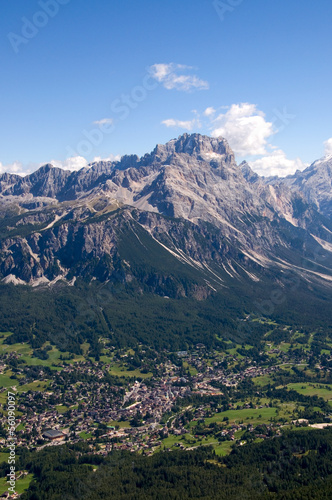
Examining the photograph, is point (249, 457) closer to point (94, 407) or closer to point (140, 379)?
point (94, 407)

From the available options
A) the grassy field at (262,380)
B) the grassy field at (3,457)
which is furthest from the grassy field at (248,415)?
the grassy field at (3,457)

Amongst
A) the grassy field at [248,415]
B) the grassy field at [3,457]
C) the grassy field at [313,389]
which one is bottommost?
the grassy field at [313,389]

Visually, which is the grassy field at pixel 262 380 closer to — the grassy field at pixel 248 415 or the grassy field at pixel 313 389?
the grassy field at pixel 313 389

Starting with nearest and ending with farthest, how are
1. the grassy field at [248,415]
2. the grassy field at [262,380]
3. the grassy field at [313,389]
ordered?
1. the grassy field at [248,415]
2. the grassy field at [313,389]
3. the grassy field at [262,380]

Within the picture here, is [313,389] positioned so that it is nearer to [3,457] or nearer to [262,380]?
[262,380]

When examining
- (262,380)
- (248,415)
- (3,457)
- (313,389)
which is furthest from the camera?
(262,380)

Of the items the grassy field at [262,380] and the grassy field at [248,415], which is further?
the grassy field at [262,380]

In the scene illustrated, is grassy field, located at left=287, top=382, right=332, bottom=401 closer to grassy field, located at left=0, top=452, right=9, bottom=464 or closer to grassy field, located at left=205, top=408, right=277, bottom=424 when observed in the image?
grassy field, located at left=205, top=408, right=277, bottom=424

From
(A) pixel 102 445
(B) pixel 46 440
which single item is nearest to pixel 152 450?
(A) pixel 102 445

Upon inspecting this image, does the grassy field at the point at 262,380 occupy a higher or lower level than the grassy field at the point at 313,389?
higher

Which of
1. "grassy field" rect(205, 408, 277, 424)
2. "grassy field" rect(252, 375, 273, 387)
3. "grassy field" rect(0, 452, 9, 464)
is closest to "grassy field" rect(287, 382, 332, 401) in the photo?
"grassy field" rect(252, 375, 273, 387)

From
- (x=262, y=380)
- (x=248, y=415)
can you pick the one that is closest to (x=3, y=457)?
(x=248, y=415)
